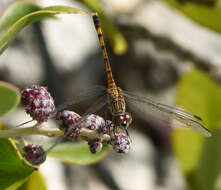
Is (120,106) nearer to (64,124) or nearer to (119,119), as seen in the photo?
(119,119)

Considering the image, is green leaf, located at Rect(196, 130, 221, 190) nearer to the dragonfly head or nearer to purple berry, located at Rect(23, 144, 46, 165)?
the dragonfly head

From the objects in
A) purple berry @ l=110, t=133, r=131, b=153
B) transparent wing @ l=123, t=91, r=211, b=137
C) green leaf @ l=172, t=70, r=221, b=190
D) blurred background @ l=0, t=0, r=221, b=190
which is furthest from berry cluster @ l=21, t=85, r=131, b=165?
blurred background @ l=0, t=0, r=221, b=190

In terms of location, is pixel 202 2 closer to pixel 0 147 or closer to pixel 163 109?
pixel 163 109

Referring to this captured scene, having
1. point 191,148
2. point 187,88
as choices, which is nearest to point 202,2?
point 187,88

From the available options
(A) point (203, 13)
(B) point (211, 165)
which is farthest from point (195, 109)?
(A) point (203, 13)

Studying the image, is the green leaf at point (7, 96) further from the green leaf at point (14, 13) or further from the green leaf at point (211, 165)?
the green leaf at point (211, 165)

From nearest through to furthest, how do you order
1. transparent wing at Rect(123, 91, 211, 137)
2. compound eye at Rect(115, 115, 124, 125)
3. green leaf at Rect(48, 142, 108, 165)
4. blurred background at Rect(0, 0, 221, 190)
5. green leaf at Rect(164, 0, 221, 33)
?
compound eye at Rect(115, 115, 124, 125) < transparent wing at Rect(123, 91, 211, 137) < green leaf at Rect(48, 142, 108, 165) < green leaf at Rect(164, 0, 221, 33) < blurred background at Rect(0, 0, 221, 190)
